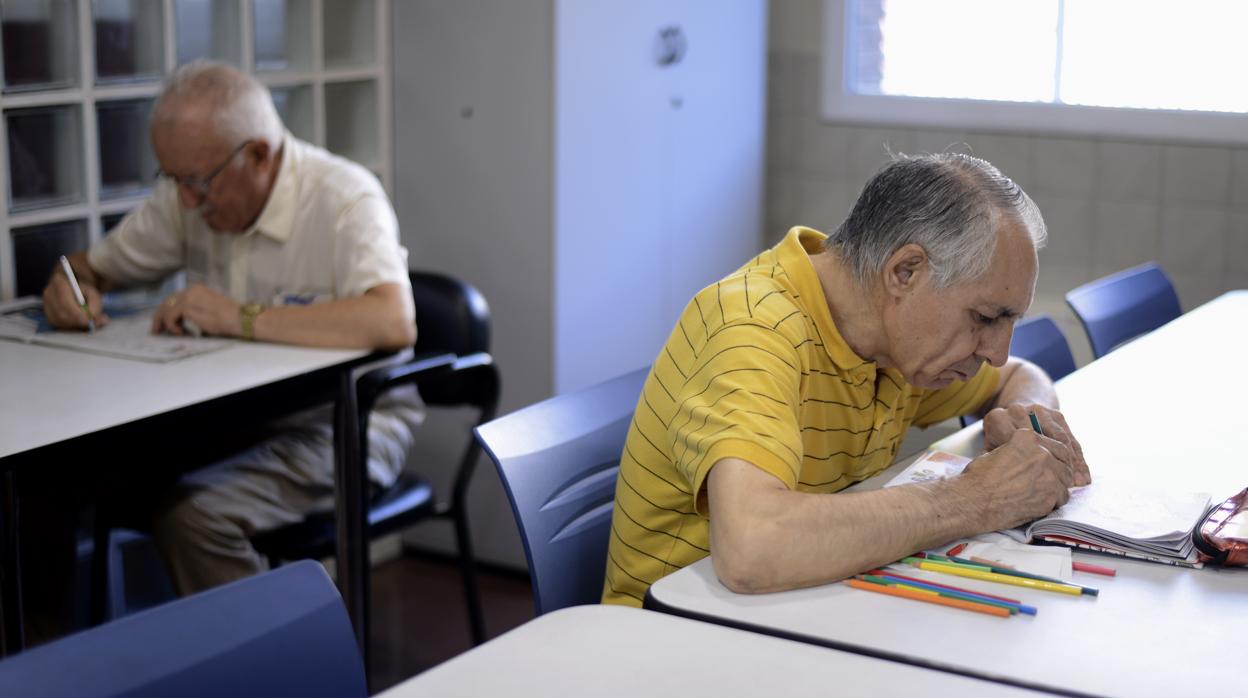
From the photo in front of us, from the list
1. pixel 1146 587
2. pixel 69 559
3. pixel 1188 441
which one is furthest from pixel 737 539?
pixel 69 559

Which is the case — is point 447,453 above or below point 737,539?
below

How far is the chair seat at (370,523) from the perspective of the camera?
2.46 metres

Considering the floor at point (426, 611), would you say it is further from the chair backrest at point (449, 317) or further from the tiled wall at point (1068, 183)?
the tiled wall at point (1068, 183)

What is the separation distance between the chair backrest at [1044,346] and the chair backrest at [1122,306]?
0.13m

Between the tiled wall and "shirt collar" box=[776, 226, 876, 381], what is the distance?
189cm

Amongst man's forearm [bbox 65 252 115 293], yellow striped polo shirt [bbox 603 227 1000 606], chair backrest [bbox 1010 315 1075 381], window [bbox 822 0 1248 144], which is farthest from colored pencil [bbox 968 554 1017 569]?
window [bbox 822 0 1248 144]

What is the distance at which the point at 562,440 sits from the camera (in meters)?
1.77

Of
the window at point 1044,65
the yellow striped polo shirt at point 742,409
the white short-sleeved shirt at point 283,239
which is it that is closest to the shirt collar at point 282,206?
the white short-sleeved shirt at point 283,239

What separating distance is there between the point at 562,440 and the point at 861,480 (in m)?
0.40

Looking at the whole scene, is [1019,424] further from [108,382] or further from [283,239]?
[283,239]

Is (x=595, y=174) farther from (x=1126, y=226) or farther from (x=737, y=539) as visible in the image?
(x=737, y=539)

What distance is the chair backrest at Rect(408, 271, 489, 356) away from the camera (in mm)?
2781

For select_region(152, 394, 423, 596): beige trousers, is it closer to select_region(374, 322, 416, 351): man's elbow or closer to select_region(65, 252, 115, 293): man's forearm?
select_region(374, 322, 416, 351): man's elbow

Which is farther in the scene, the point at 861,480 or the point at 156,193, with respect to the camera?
the point at 156,193
